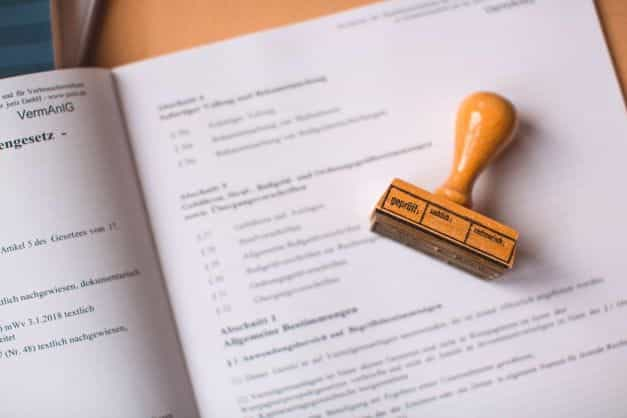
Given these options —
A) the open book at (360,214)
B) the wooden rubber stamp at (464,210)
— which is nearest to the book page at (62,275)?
the open book at (360,214)

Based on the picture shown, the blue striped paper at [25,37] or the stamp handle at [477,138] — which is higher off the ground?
the blue striped paper at [25,37]

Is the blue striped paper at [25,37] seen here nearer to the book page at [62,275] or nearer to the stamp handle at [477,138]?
the book page at [62,275]

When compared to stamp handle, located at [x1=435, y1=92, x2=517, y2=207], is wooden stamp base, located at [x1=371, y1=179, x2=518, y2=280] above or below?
below

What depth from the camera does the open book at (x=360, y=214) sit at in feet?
1.57

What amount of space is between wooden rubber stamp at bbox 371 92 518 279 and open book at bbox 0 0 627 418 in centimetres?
3

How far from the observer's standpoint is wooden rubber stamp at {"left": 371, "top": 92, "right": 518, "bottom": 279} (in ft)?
1.38

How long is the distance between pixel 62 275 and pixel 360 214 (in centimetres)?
25

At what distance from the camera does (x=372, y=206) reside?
48 centimetres

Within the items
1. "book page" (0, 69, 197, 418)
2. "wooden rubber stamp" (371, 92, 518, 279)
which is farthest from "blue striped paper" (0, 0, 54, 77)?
"wooden rubber stamp" (371, 92, 518, 279)

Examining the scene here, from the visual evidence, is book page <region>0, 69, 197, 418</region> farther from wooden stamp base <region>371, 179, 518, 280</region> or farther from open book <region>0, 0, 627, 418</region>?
wooden stamp base <region>371, 179, 518, 280</region>

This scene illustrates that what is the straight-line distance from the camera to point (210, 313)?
0.48m

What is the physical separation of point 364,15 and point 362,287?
0.24 meters

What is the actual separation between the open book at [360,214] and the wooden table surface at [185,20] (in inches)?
0.6

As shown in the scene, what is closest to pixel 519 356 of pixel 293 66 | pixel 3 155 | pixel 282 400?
pixel 282 400
